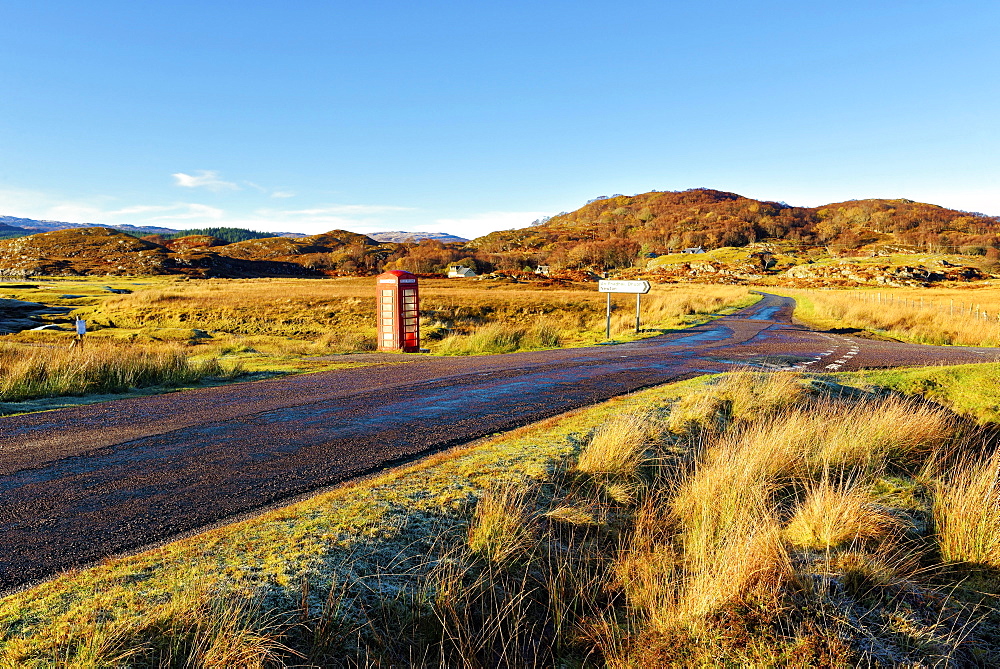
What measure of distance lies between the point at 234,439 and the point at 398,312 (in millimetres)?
14528

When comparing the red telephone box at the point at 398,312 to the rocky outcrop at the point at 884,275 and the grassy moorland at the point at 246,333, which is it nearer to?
the grassy moorland at the point at 246,333

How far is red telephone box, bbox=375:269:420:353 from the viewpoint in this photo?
21.5 metres

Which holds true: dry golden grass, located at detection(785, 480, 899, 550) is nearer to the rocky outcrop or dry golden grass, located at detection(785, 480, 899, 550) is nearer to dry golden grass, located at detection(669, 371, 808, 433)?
dry golden grass, located at detection(669, 371, 808, 433)

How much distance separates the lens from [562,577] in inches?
174

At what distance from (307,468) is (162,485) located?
1.29 meters

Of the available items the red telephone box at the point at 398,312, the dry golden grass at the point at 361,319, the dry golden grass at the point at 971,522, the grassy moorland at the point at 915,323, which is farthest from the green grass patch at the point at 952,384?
the red telephone box at the point at 398,312

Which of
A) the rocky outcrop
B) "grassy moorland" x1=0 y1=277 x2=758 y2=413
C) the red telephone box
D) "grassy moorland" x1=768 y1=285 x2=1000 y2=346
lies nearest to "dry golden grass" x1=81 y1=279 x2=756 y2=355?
"grassy moorland" x1=0 y1=277 x2=758 y2=413

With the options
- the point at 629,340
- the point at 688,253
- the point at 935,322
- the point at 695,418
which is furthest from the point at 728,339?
the point at 688,253

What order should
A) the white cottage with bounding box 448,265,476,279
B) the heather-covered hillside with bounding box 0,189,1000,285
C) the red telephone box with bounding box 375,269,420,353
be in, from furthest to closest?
1. the heather-covered hillside with bounding box 0,189,1000,285
2. the white cottage with bounding box 448,265,476,279
3. the red telephone box with bounding box 375,269,420,353

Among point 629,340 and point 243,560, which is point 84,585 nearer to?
point 243,560

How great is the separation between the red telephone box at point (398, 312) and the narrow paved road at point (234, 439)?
723cm

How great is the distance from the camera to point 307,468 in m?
6.08

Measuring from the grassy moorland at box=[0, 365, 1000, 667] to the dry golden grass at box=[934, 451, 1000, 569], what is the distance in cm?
2

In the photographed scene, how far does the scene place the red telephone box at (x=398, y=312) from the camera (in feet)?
70.4
